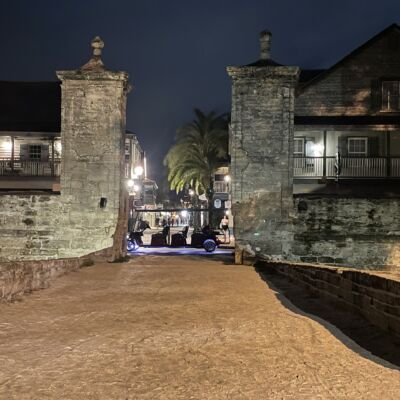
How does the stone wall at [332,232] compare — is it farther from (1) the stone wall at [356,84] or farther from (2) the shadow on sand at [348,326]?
(1) the stone wall at [356,84]

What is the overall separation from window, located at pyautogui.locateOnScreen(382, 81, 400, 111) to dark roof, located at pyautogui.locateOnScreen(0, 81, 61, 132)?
1726 cm

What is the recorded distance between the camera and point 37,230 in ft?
58.3

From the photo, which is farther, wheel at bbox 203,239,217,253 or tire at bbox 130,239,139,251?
tire at bbox 130,239,139,251

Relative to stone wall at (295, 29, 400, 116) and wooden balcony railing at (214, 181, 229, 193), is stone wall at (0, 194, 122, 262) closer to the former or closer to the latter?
stone wall at (295, 29, 400, 116)

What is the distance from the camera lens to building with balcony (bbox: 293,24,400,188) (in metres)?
24.5

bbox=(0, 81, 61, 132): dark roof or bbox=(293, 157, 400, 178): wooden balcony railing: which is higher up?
bbox=(0, 81, 61, 132): dark roof

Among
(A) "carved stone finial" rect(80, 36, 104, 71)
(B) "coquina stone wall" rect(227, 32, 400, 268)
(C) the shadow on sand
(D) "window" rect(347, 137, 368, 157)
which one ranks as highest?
(A) "carved stone finial" rect(80, 36, 104, 71)

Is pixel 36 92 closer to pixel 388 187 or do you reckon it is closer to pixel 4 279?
pixel 388 187

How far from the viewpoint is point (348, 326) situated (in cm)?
694

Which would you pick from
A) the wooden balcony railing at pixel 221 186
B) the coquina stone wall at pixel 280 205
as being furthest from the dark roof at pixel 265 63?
the wooden balcony railing at pixel 221 186

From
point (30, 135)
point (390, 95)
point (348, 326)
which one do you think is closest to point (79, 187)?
point (30, 135)

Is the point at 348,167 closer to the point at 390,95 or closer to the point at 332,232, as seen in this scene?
the point at 390,95

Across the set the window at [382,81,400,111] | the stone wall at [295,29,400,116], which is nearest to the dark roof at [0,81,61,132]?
the stone wall at [295,29,400,116]

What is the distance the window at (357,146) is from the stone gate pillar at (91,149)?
1339 centimetres
